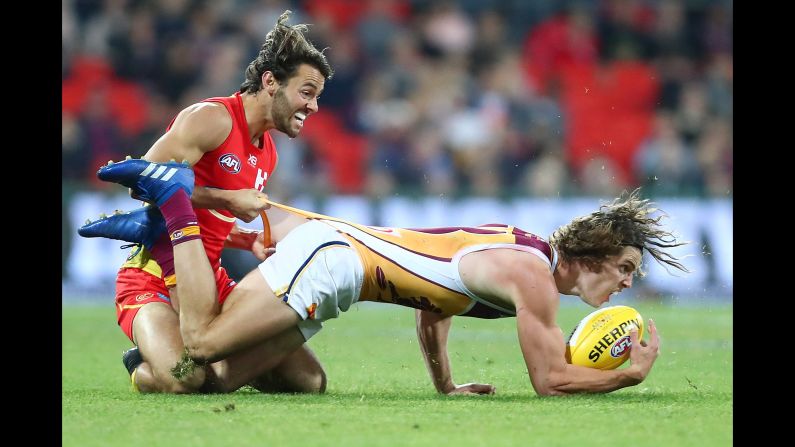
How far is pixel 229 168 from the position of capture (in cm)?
719

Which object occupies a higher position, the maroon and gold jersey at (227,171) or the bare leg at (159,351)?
the maroon and gold jersey at (227,171)

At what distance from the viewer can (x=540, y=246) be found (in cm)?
655

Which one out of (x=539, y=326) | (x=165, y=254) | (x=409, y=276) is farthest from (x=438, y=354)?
(x=165, y=254)

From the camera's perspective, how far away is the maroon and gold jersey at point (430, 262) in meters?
6.44

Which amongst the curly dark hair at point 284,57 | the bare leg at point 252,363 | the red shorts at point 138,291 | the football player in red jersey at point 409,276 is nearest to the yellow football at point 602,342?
the football player in red jersey at point 409,276

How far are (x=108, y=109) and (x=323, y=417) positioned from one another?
11529mm

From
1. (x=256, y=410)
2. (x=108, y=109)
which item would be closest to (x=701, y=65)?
(x=108, y=109)

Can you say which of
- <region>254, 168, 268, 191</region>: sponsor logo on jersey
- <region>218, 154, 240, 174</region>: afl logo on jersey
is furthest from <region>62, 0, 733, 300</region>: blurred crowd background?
<region>218, 154, 240, 174</region>: afl logo on jersey

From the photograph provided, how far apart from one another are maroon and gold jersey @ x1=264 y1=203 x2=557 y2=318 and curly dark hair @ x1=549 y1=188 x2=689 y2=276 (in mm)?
122

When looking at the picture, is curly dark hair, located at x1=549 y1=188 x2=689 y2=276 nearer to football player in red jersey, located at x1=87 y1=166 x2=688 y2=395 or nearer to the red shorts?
football player in red jersey, located at x1=87 y1=166 x2=688 y2=395

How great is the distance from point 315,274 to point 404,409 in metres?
0.95

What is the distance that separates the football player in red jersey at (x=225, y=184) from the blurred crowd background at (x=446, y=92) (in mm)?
7702

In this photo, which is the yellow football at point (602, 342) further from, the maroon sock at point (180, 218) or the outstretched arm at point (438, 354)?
the maroon sock at point (180, 218)

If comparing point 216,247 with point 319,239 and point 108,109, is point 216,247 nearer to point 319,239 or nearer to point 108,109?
point 319,239
